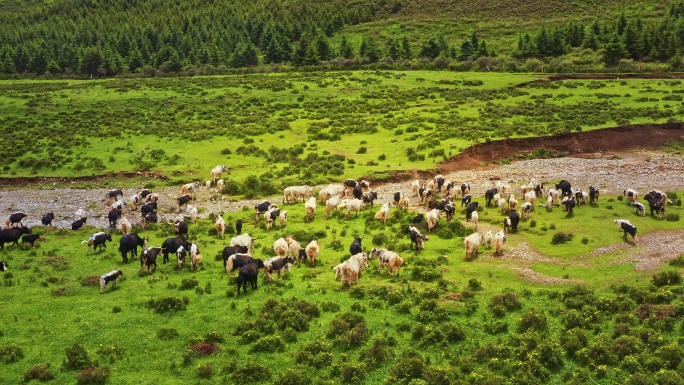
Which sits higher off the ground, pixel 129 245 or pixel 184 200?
pixel 129 245

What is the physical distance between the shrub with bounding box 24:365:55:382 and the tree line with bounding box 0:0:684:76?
347ft

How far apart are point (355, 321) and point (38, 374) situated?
10.9m

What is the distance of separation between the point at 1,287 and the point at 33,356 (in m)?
8.14

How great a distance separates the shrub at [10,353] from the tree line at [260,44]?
10487cm

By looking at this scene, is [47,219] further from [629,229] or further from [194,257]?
[629,229]

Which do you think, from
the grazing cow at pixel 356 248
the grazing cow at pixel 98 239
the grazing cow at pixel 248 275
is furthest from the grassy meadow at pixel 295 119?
the grazing cow at pixel 248 275

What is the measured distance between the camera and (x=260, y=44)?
146m

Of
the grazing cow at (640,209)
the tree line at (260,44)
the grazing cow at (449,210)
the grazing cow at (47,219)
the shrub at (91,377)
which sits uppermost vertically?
the tree line at (260,44)

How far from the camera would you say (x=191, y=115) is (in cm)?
7969

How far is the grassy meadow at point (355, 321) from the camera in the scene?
1980cm

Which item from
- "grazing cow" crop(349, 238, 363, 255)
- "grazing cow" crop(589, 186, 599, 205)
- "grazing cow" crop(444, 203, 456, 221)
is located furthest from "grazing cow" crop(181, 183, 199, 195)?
"grazing cow" crop(589, 186, 599, 205)

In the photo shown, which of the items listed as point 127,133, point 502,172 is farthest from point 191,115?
point 502,172

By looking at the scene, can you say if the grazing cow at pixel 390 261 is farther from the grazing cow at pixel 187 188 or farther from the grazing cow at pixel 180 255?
the grazing cow at pixel 187 188

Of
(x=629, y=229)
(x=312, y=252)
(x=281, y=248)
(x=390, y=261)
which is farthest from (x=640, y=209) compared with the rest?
(x=281, y=248)
